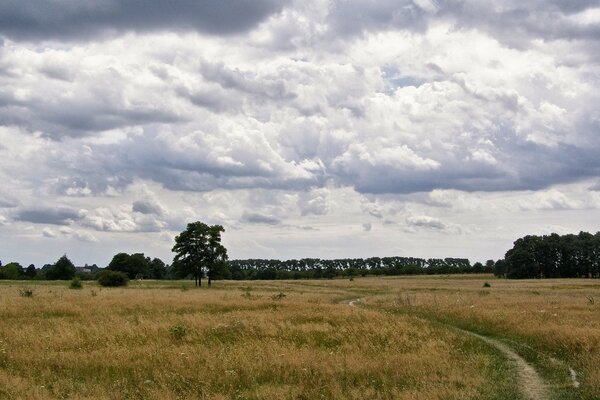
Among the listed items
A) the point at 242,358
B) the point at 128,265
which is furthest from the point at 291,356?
the point at 128,265

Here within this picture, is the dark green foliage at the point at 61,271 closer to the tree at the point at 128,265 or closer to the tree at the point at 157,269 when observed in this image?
the tree at the point at 128,265

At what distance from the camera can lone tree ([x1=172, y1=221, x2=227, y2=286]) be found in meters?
78.6

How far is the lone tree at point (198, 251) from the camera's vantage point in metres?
78.6

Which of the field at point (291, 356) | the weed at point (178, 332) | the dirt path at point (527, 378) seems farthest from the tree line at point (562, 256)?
the weed at point (178, 332)

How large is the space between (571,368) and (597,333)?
200 inches

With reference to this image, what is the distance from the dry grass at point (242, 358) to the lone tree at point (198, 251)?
164 feet

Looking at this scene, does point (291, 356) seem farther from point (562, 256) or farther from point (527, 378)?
point (562, 256)

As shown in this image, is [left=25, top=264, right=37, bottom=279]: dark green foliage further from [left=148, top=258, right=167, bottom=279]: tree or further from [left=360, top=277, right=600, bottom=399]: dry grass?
[left=360, top=277, right=600, bottom=399]: dry grass

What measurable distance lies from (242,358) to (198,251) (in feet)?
208

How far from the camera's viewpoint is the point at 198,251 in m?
79.2

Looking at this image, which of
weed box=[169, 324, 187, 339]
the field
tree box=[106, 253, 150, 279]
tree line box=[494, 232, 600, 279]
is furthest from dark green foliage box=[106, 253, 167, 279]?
weed box=[169, 324, 187, 339]

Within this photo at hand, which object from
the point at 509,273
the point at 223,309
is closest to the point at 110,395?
the point at 223,309

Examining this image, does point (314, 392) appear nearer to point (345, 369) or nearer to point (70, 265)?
point (345, 369)

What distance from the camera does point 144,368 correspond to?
1617cm
